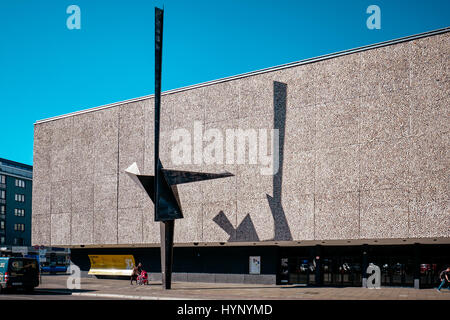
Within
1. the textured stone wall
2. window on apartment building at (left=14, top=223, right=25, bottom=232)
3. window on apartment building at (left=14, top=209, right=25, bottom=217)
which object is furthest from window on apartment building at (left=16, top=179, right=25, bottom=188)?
the textured stone wall

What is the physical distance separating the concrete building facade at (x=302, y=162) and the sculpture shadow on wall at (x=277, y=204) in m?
0.06

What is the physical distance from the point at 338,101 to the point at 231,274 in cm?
1342

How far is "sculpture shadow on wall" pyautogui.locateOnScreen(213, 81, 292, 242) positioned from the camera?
94.4 feet

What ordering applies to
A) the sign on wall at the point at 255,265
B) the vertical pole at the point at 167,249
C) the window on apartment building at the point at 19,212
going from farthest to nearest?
1. the window on apartment building at the point at 19,212
2. the sign on wall at the point at 255,265
3. the vertical pole at the point at 167,249

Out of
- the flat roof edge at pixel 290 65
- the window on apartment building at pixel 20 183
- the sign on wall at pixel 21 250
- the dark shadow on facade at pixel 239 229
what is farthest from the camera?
the window on apartment building at pixel 20 183

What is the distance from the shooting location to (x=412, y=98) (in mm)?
25562

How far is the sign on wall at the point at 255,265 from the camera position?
32.1m

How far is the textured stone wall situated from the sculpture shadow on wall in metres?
0.06

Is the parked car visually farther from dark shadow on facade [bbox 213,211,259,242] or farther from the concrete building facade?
dark shadow on facade [bbox 213,211,259,242]

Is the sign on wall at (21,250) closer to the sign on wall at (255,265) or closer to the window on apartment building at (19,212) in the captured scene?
the window on apartment building at (19,212)

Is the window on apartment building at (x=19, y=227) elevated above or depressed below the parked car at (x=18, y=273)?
below

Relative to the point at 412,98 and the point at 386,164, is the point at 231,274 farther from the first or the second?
the point at 412,98

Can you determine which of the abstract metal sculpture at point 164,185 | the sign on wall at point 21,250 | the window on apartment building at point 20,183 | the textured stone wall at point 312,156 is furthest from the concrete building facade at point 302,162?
the window on apartment building at point 20,183

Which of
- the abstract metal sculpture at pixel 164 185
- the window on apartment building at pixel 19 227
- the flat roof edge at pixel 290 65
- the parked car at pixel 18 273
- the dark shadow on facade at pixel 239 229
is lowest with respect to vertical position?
the window on apartment building at pixel 19 227
